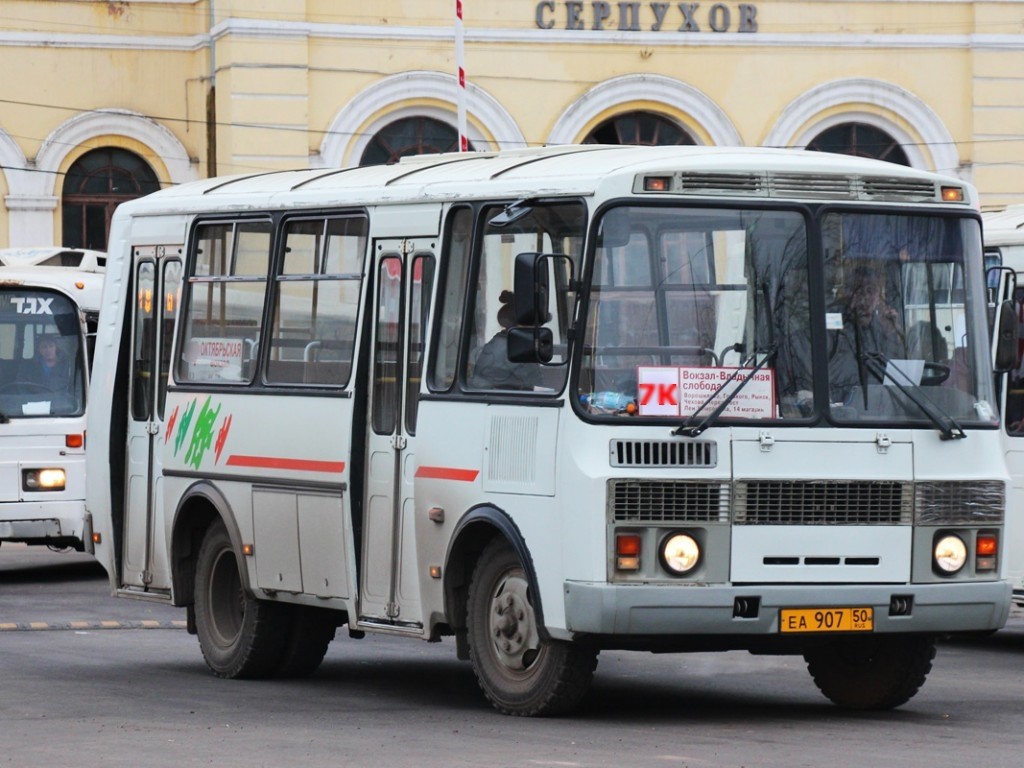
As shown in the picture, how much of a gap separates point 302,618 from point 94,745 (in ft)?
10.8

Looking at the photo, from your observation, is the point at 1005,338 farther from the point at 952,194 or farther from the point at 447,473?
the point at 447,473

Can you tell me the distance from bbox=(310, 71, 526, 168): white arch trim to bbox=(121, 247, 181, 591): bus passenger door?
20394 mm

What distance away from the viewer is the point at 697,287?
401 inches

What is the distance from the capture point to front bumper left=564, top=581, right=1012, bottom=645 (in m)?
9.89

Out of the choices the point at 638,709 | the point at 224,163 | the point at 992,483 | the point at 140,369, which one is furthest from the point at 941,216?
the point at 224,163

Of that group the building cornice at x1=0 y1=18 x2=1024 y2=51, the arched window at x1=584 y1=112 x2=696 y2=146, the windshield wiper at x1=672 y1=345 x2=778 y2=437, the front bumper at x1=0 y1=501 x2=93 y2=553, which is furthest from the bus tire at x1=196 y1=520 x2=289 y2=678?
the arched window at x1=584 y1=112 x2=696 y2=146

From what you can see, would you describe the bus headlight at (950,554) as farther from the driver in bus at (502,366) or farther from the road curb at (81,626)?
the road curb at (81,626)

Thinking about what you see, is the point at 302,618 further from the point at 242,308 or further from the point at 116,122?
the point at 116,122

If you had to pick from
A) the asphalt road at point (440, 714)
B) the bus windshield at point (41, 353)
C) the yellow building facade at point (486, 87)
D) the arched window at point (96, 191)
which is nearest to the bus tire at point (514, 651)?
the asphalt road at point (440, 714)

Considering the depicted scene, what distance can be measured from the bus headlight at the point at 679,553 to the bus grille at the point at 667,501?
84mm

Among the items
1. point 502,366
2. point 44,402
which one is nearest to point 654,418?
point 502,366

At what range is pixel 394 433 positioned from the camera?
1140cm

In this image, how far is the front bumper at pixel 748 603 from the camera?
389 inches

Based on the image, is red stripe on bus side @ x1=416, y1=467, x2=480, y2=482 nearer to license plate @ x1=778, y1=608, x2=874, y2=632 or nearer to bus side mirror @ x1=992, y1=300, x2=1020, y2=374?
license plate @ x1=778, y1=608, x2=874, y2=632
